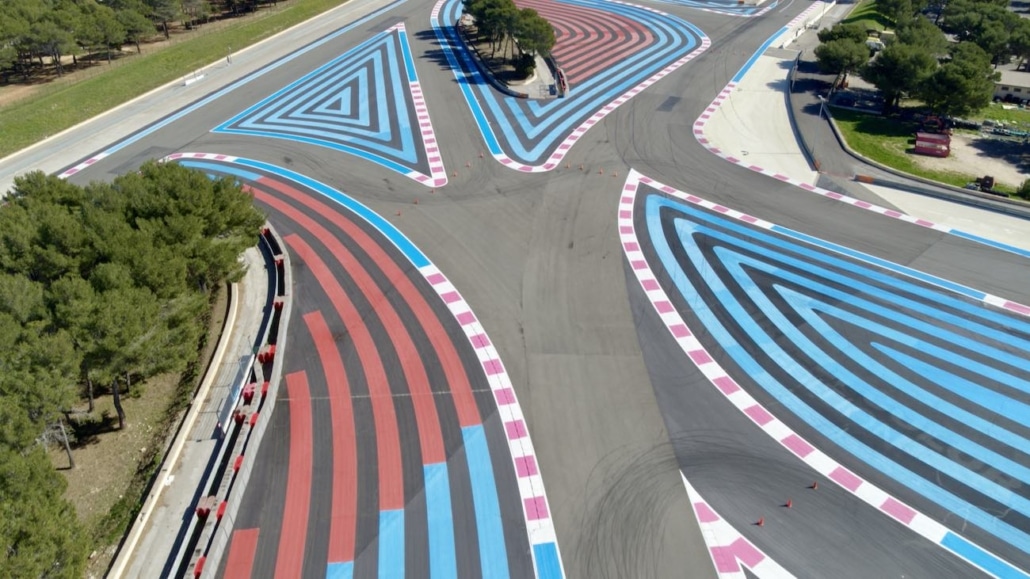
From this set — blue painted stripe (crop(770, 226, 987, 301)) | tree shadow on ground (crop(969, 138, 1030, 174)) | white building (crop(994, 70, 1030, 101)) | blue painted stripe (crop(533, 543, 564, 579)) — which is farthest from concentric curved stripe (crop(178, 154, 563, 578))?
white building (crop(994, 70, 1030, 101))

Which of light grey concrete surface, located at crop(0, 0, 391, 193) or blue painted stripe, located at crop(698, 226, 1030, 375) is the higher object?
light grey concrete surface, located at crop(0, 0, 391, 193)

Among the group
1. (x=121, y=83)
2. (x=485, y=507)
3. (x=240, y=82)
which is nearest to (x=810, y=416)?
(x=485, y=507)

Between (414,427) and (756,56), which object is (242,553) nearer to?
(414,427)

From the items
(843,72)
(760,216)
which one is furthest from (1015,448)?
(843,72)

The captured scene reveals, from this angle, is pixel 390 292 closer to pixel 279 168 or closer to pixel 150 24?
pixel 279 168

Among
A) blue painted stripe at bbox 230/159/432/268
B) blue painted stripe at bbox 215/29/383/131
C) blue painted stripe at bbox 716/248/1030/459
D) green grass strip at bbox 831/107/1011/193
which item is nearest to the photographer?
blue painted stripe at bbox 716/248/1030/459

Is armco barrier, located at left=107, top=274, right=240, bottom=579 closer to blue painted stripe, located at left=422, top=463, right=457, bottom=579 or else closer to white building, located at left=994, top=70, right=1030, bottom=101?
blue painted stripe, located at left=422, top=463, right=457, bottom=579

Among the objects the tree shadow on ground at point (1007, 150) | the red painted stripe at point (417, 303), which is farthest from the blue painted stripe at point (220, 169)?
the tree shadow on ground at point (1007, 150)
